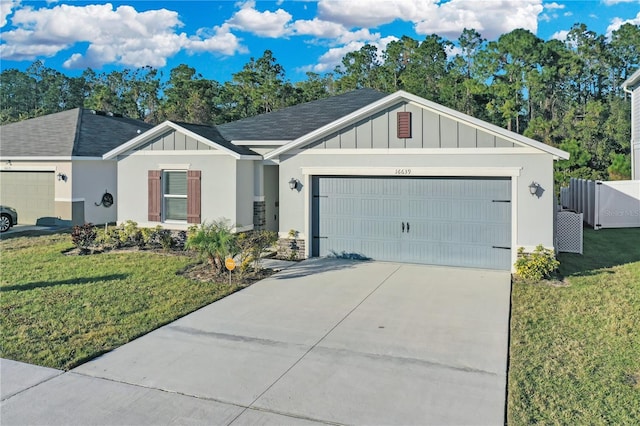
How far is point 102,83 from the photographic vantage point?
61.8 meters

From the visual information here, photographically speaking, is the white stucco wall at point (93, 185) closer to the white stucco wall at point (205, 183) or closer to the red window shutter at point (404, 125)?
the white stucco wall at point (205, 183)

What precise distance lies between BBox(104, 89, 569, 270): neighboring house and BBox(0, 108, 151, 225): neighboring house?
365cm

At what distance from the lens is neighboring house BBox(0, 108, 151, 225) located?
647 inches

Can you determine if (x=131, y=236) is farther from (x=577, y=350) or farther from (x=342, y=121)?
(x=577, y=350)

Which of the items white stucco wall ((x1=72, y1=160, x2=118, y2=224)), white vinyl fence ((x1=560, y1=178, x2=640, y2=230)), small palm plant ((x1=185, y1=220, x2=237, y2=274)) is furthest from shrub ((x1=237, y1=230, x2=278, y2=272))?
white vinyl fence ((x1=560, y1=178, x2=640, y2=230))

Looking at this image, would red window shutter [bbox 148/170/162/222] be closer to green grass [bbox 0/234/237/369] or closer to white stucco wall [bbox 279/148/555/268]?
green grass [bbox 0/234/237/369]

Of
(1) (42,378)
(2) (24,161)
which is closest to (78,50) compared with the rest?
(2) (24,161)

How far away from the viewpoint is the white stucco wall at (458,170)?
380 inches

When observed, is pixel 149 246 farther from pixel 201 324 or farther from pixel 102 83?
pixel 102 83

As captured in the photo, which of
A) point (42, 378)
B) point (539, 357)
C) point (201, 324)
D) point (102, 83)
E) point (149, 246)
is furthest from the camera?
point (102, 83)

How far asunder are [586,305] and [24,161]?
17891 millimetres

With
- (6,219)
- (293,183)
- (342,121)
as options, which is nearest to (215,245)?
(293,183)

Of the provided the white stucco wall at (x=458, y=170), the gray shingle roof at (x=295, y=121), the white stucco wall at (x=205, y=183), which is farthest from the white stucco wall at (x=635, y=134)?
the white stucco wall at (x=205, y=183)

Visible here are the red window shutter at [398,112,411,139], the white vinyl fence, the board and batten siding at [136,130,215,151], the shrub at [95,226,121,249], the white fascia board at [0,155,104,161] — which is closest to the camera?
the red window shutter at [398,112,411,139]
